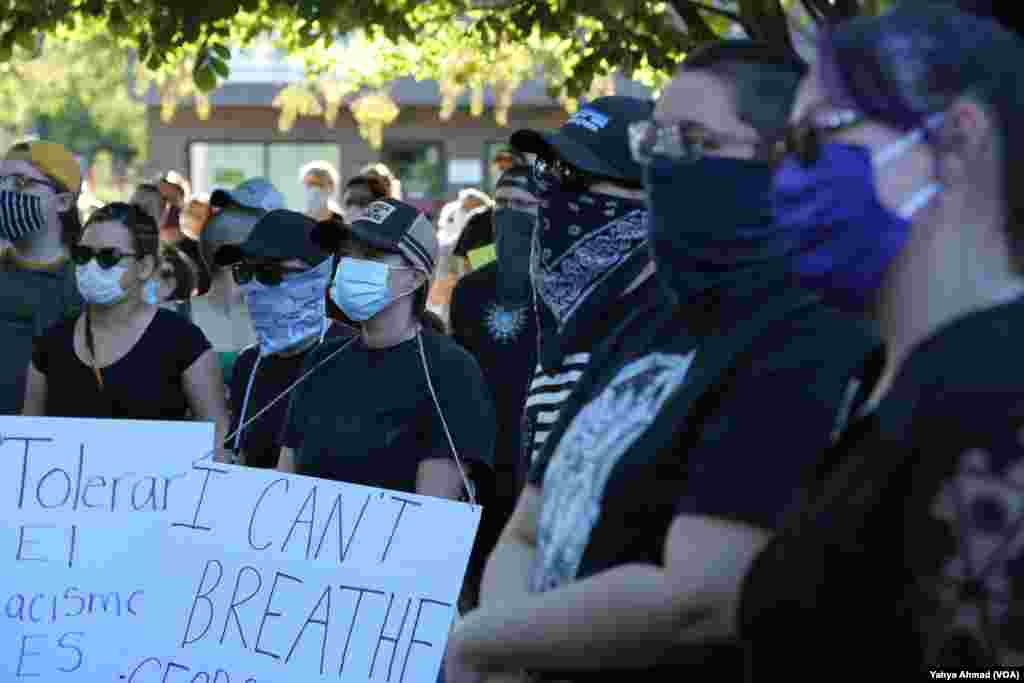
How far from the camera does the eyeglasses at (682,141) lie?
276cm

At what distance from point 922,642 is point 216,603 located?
3831mm

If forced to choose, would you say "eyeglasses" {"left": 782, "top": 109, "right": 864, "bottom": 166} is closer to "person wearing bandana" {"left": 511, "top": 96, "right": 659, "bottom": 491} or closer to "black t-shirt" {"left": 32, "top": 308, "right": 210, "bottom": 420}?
"person wearing bandana" {"left": 511, "top": 96, "right": 659, "bottom": 491}

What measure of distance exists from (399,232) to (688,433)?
11.6 feet

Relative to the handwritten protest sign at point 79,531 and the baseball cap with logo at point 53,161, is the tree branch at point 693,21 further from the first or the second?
the handwritten protest sign at point 79,531

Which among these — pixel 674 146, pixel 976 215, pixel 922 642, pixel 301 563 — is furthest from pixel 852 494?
pixel 301 563

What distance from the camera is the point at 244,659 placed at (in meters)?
5.53

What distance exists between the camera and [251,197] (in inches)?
373

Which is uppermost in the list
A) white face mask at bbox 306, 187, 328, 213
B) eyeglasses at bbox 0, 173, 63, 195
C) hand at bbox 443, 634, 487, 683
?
eyeglasses at bbox 0, 173, 63, 195

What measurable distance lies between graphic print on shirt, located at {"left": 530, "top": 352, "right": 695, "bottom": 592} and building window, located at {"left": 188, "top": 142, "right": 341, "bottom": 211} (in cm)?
3284

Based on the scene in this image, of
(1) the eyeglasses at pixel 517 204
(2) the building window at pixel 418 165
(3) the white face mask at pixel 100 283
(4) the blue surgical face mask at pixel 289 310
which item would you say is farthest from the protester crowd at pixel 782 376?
(2) the building window at pixel 418 165

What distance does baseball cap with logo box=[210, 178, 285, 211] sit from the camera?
9.37 m

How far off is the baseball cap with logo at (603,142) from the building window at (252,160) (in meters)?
31.8

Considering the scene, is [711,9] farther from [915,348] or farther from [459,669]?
[915,348]

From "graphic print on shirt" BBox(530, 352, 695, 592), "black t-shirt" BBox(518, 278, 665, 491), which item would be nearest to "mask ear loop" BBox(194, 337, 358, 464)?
"black t-shirt" BBox(518, 278, 665, 491)
